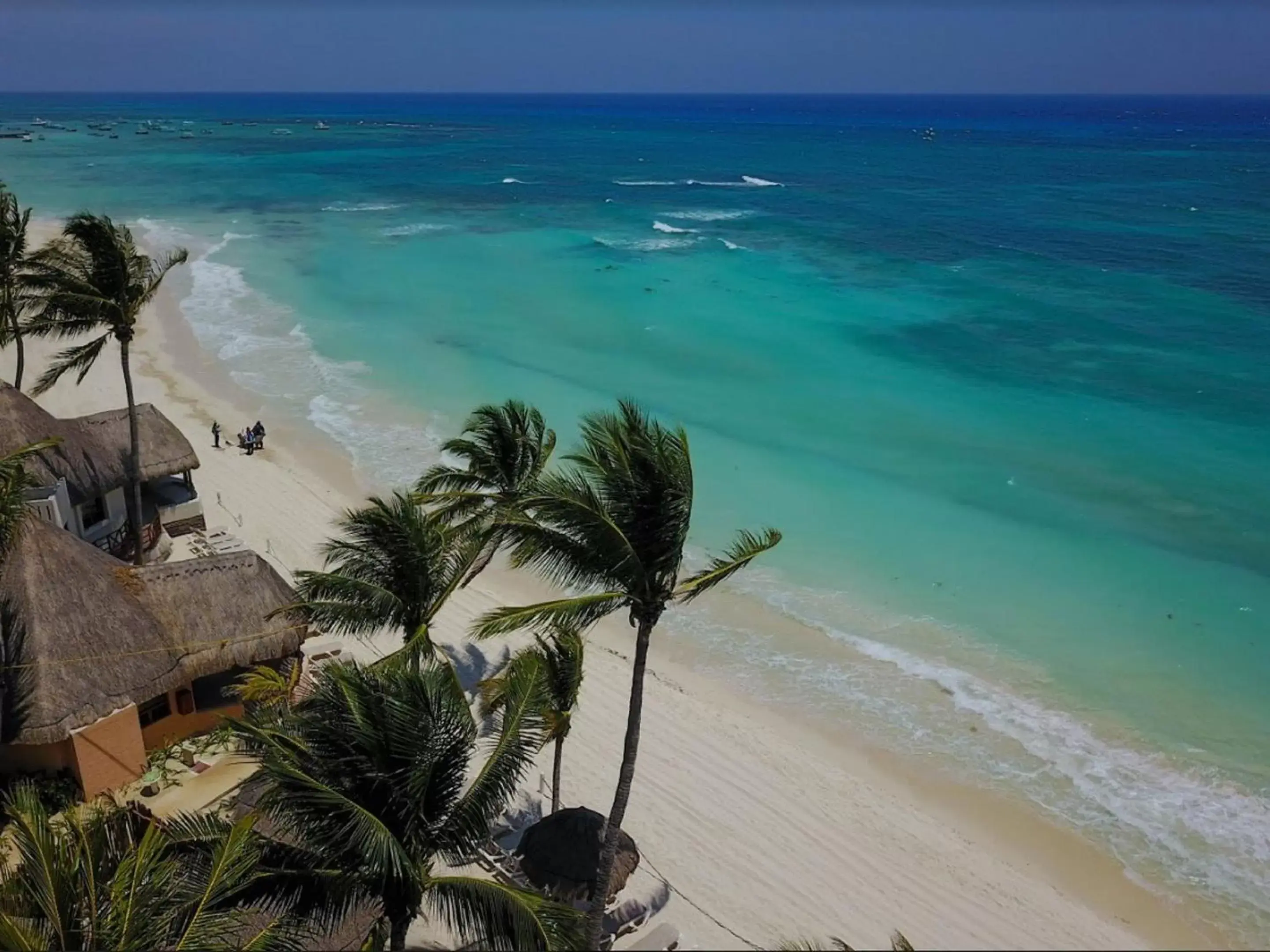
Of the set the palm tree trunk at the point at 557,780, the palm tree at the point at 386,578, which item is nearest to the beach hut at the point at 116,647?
the palm tree at the point at 386,578

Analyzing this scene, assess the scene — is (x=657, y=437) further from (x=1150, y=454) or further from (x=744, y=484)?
(x=1150, y=454)

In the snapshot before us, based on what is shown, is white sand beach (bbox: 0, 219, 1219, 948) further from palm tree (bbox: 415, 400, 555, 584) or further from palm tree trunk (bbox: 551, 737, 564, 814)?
palm tree (bbox: 415, 400, 555, 584)

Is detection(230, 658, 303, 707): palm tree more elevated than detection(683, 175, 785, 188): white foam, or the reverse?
detection(683, 175, 785, 188): white foam

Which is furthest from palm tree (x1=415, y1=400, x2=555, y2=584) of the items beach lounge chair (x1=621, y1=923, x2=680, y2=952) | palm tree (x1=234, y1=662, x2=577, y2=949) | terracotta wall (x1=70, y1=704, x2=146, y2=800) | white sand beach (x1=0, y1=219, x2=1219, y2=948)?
beach lounge chair (x1=621, y1=923, x2=680, y2=952)

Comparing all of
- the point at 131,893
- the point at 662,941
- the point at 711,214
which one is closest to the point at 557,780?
the point at 131,893

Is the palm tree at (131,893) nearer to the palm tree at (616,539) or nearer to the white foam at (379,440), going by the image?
the palm tree at (616,539)
